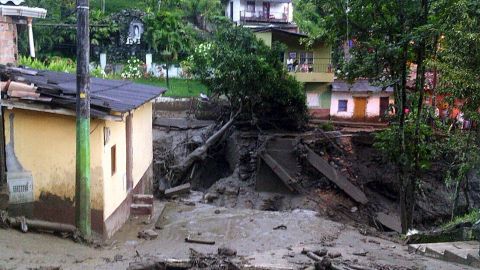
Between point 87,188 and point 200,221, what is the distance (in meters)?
5.65

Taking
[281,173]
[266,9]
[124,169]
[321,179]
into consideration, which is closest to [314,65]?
[321,179]

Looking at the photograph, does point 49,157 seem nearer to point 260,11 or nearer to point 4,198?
point 4,198

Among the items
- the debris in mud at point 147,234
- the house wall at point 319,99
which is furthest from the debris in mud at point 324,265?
the house wall at point 319,99

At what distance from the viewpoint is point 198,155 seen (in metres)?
23.7

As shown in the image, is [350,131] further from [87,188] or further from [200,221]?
[87,188]

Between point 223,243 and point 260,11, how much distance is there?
148 ft

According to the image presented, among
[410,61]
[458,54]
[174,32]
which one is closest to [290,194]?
[410,61]

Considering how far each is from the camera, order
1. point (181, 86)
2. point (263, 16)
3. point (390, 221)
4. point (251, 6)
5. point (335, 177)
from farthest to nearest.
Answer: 1. point (263, 16)
2. point (251, 6)
3. point (181, 86)
4. point (335, 177)
5. point (390, 221)

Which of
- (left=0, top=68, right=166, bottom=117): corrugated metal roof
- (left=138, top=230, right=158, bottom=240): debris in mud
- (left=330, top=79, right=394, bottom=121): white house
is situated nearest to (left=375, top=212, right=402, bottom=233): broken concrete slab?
(left=330, top=79, right=394, bottom=121): white house

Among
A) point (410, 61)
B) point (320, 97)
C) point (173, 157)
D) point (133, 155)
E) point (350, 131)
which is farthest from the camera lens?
point (320, 97)

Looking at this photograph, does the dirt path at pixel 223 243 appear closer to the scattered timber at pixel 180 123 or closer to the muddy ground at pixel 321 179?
the muddy ground at pixel 321 179

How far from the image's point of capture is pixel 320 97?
33.3 metres

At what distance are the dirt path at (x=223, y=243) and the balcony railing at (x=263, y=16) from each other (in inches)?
1452

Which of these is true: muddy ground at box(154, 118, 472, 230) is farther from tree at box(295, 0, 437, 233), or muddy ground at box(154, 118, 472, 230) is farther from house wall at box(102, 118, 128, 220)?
house wall at box(102, 118, 128, 220)
